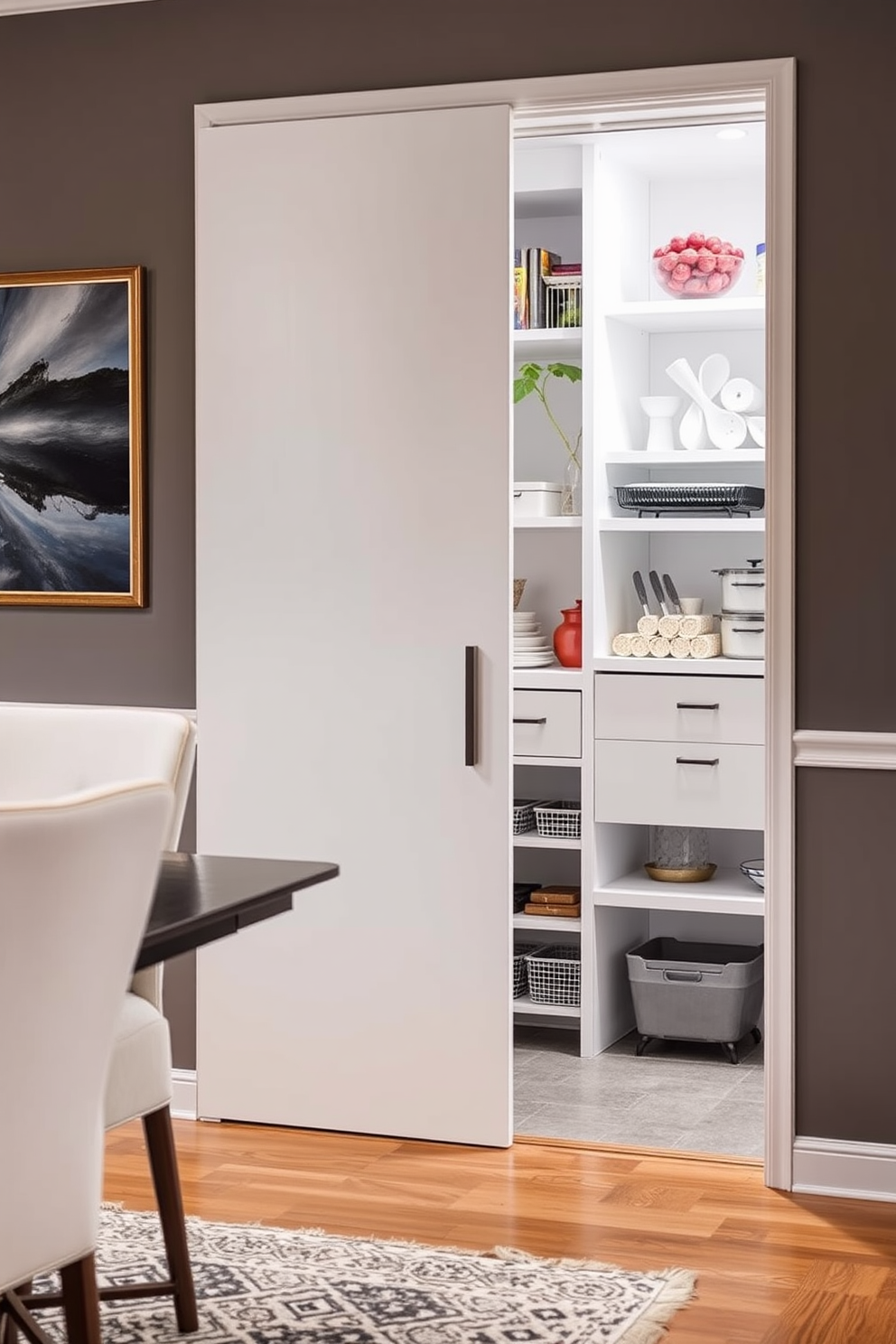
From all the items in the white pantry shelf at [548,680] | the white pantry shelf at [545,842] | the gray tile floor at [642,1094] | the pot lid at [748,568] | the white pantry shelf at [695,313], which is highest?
the white pantry shelf at [695,313]

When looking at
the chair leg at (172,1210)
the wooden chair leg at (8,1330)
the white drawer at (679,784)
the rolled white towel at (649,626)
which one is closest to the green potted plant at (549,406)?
the rolled white towel at (649,626)

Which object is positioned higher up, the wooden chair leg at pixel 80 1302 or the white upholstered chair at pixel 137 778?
the white upholstered chair at pixel 137 778

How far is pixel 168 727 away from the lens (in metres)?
2.80

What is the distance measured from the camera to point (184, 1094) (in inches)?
155

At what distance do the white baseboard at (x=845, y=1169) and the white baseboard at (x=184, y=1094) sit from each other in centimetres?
139

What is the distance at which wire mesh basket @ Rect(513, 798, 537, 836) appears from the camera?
15.4 feet

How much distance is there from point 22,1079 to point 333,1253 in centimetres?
149

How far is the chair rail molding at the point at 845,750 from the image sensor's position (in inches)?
133

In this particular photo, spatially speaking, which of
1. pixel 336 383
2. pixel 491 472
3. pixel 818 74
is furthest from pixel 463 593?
pixel 818 74

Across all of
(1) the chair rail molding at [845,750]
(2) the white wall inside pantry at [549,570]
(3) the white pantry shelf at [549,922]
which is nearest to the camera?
(1) the chair rail molding at [845,750]

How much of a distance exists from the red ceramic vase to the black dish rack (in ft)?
1.18

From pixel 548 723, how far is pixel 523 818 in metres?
0.34

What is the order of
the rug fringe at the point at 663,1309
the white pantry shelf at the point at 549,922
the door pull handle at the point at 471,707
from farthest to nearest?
the white pantry shelf at the point at 549,922, the door pull handle at the point at 471,707, the rug fringe at the point at 663,1309

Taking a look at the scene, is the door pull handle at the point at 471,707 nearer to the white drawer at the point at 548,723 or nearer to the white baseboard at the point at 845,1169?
the white drawer at the point at 548,723
